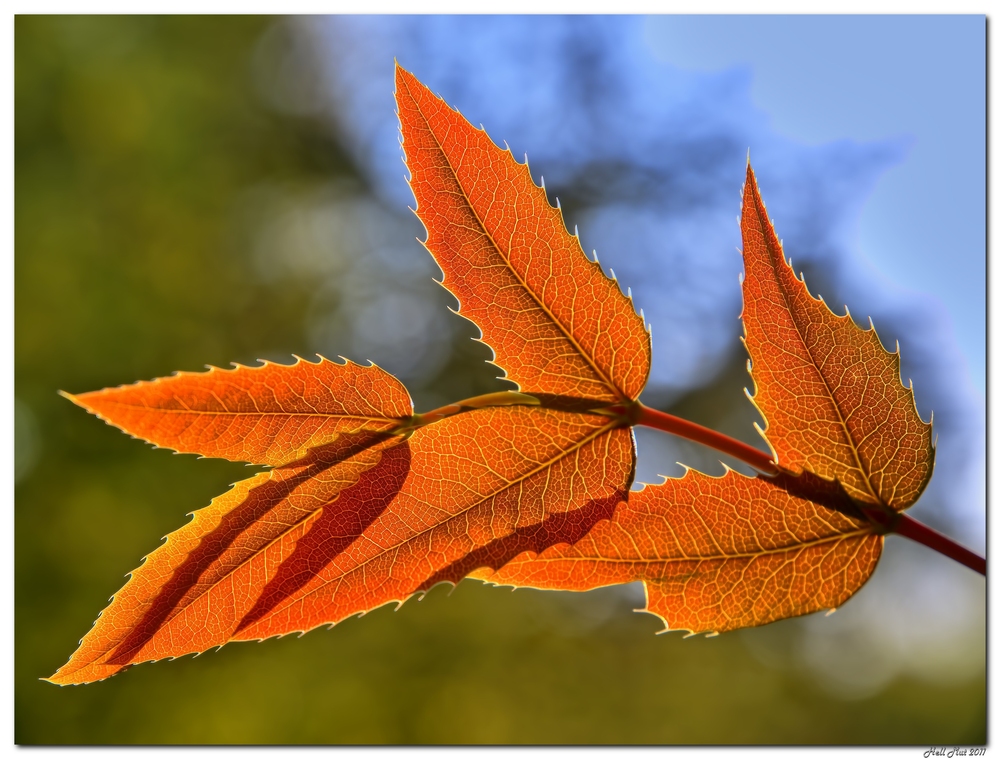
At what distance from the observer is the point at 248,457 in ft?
1.64

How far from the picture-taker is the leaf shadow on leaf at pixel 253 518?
48 cm

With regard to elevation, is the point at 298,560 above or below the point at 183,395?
below

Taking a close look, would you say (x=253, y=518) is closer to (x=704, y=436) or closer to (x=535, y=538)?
(x=535, y=538)

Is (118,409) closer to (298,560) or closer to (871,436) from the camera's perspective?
(298,560)

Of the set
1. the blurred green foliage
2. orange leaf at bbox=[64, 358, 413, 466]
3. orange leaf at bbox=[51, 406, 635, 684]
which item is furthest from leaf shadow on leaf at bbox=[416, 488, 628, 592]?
the blurred green foliage

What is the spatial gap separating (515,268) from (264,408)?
191 mm

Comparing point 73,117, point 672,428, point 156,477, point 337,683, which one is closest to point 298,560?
point 672,428

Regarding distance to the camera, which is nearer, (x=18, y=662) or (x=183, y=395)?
(x=183, y=395)

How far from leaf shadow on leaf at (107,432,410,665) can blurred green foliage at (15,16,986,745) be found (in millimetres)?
5694

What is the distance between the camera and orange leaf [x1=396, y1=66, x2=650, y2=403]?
507 mm

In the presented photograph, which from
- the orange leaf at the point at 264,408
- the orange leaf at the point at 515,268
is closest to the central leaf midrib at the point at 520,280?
the orange leaf at the point at 515,268

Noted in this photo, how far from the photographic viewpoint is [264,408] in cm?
50

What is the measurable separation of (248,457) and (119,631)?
0.13 m

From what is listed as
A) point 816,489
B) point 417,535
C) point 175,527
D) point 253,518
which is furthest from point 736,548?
point 175,527
